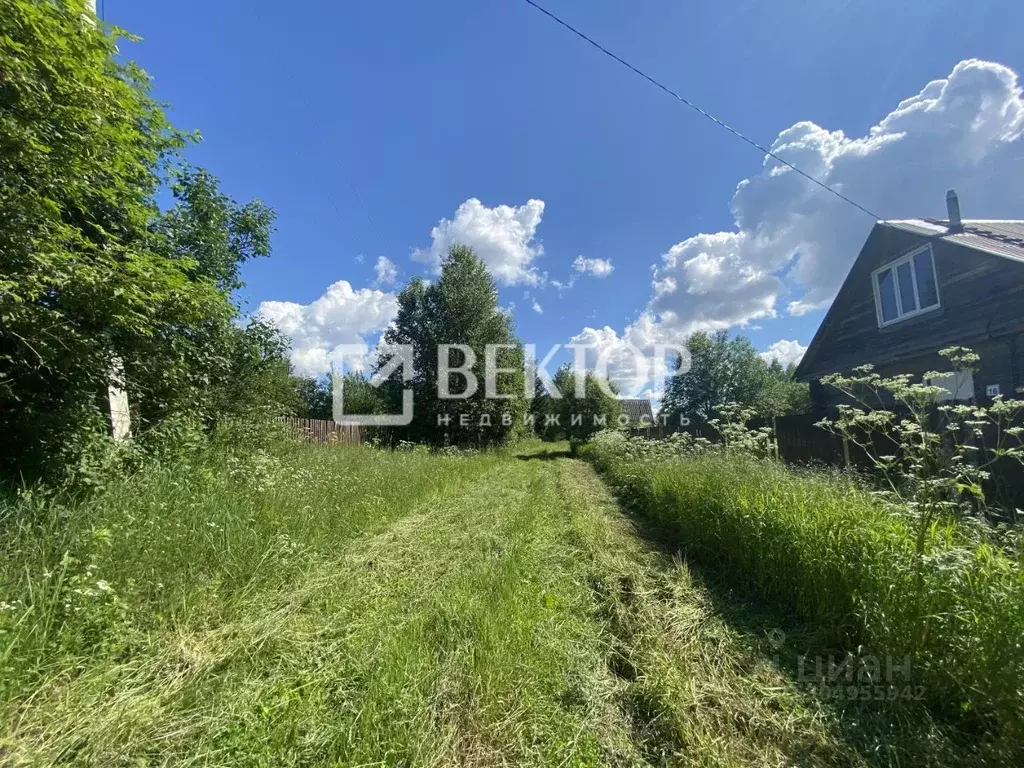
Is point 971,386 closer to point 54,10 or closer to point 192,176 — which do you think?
point 54,10

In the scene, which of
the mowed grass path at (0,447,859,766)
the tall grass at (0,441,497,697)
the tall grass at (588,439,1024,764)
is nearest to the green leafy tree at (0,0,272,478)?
the tall grass at (0,441,497,697)

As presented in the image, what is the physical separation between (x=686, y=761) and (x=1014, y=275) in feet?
31.4

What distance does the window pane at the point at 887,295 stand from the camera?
887 centimetres

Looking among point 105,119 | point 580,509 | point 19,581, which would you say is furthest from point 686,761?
point 105,119

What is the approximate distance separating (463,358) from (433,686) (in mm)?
13913

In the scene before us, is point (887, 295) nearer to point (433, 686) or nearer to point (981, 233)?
point (981, 233)

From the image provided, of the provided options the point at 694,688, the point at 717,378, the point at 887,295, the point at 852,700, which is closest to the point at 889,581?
the point at 852,700

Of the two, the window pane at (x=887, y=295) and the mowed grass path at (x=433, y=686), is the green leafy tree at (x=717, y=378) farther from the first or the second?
the mowed grass path at (x=433, y=686)

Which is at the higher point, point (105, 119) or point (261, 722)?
point (105, 119)

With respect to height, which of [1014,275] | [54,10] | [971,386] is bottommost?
[971,386]

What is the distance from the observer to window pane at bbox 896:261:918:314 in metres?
8.48

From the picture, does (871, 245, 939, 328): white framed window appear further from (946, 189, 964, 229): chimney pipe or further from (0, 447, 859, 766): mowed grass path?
(0, 447, 859, 766): mowed grass path

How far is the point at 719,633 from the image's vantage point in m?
2.47

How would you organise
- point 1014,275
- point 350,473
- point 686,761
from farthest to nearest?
point 1014,275 → point 350,473 → point 686,761
